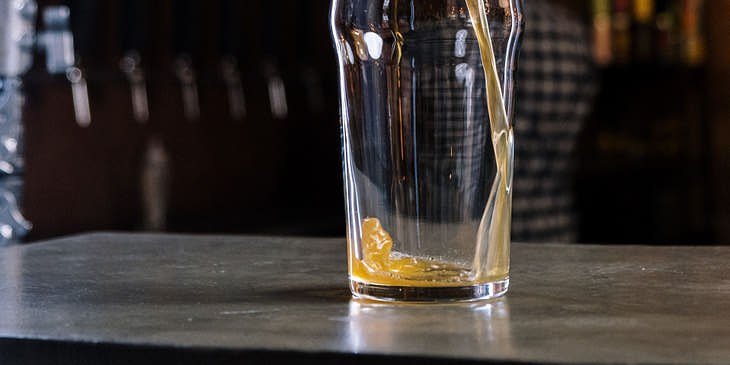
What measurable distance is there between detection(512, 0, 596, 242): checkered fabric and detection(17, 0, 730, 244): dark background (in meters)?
1.14

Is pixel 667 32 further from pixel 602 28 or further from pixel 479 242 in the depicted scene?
pixel 479 242

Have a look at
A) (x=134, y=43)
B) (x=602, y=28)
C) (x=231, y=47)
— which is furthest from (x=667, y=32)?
(x=134, y=43)

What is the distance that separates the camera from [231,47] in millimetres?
3121

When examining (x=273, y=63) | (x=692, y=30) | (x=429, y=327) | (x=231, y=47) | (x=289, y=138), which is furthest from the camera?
(x=289, y=138)

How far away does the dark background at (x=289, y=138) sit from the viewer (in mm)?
2725

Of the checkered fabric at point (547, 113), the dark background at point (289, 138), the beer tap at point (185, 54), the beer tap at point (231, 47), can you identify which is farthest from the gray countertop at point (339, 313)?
the beer tap at point (231, 47)

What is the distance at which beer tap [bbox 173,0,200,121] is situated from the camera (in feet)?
9.46

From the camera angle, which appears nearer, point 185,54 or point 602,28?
point 185,54

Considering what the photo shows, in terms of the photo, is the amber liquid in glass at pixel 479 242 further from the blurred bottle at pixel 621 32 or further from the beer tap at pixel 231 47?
the blurred bottle at pixel 621 32

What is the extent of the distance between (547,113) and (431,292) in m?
1.41

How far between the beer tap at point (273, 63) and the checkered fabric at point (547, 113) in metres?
1.57

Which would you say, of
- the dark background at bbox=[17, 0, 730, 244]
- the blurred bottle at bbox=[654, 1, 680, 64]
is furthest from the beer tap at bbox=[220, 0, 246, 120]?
the blurred bottle at bbox=[654, 1, 680, 64]

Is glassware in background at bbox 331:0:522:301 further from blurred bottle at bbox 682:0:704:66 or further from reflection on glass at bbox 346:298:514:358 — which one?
blurred bottle at bbox 682:0:704:66

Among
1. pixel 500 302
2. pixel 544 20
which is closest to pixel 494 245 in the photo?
pixel 500 302
